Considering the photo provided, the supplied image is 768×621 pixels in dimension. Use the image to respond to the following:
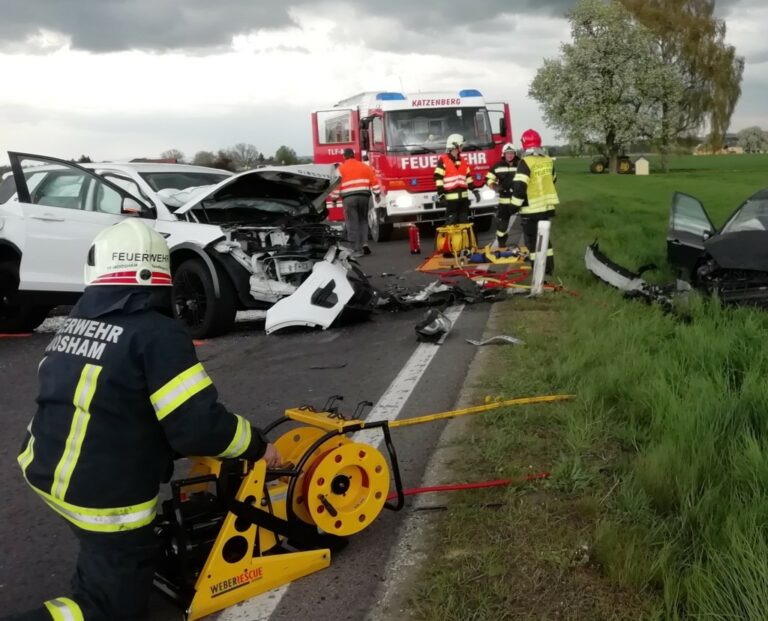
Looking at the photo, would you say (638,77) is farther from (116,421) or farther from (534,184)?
(116,421)

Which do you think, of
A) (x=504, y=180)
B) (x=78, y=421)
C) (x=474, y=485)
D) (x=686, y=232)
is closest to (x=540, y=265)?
(x=686, y=232)

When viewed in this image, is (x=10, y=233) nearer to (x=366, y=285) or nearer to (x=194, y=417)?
(x=366, y=285)

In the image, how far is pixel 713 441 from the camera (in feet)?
11.0

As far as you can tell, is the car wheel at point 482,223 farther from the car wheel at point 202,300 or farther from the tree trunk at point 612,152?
the tree trunk at point 612,152

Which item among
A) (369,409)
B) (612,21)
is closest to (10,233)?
(369,409)

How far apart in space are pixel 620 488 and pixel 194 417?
1883 mm

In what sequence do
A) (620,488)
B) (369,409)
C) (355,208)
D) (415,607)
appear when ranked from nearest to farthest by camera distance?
1. (415,607)
2. (620,488)
3. (369,409)
4. (355,208)

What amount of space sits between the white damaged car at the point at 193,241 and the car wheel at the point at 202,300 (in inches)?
0.4

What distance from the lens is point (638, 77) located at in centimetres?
4944

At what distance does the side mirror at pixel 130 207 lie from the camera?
7402 mm

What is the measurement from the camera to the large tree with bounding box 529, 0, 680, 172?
49625 millimetres

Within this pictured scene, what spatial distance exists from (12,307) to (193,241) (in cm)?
237

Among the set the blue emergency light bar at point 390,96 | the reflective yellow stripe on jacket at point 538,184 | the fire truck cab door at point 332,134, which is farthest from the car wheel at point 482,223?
the reflective yellow stripe on jacket at point 538,184

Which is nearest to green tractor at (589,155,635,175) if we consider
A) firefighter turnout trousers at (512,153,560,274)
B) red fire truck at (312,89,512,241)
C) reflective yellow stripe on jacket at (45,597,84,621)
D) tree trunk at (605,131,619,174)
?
tree trunk at (605,131,619,174)
